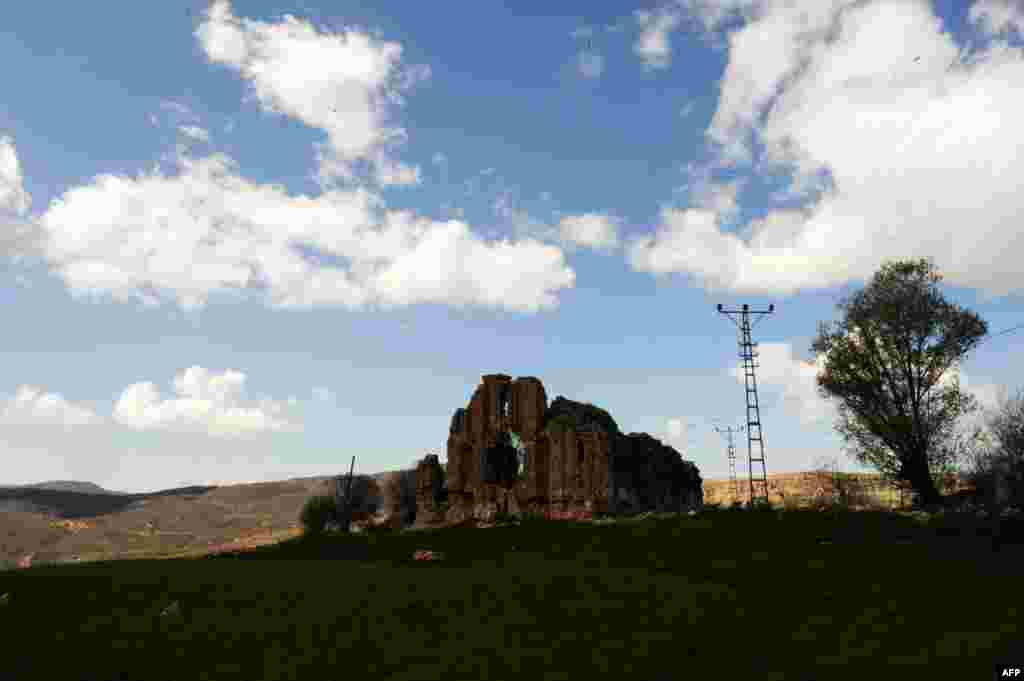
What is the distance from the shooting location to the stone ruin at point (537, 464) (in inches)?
2373

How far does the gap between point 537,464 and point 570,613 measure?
1574 inches

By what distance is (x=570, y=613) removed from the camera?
23453 millimetres

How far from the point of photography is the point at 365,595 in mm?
26156

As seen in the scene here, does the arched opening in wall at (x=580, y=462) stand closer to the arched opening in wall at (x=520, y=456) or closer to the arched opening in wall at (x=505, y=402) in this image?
the arched opening in wall at (x=520, y=456)

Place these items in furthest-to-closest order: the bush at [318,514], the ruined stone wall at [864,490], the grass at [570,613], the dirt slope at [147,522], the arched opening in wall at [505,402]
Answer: the dirt slope at [147,522] → the bush at [318,514] → the arched opening in wall at [505,402] → the ruined stone wall at [864,490] → the grass at [570,613]

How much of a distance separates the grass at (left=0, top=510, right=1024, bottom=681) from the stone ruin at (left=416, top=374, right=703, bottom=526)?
22.9 m

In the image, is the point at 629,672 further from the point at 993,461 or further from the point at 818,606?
the point at 993,461

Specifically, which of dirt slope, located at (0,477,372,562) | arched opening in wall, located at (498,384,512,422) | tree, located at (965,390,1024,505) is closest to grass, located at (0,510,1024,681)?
tree, located at (965,390,1024,505)

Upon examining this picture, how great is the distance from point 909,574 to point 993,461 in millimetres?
18811

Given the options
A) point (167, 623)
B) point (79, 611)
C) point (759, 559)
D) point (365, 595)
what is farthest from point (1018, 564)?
point (79, 611)

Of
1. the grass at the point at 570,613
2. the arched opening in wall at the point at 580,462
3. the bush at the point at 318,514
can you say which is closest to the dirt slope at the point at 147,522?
the bush at the point at 318,514

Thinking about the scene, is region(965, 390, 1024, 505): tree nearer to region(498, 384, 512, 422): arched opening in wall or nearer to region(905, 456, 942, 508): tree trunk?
region(905, 456, 942, 508): tree trunk

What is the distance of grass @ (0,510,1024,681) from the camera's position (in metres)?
18.7

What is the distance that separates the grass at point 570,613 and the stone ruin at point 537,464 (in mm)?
22885
